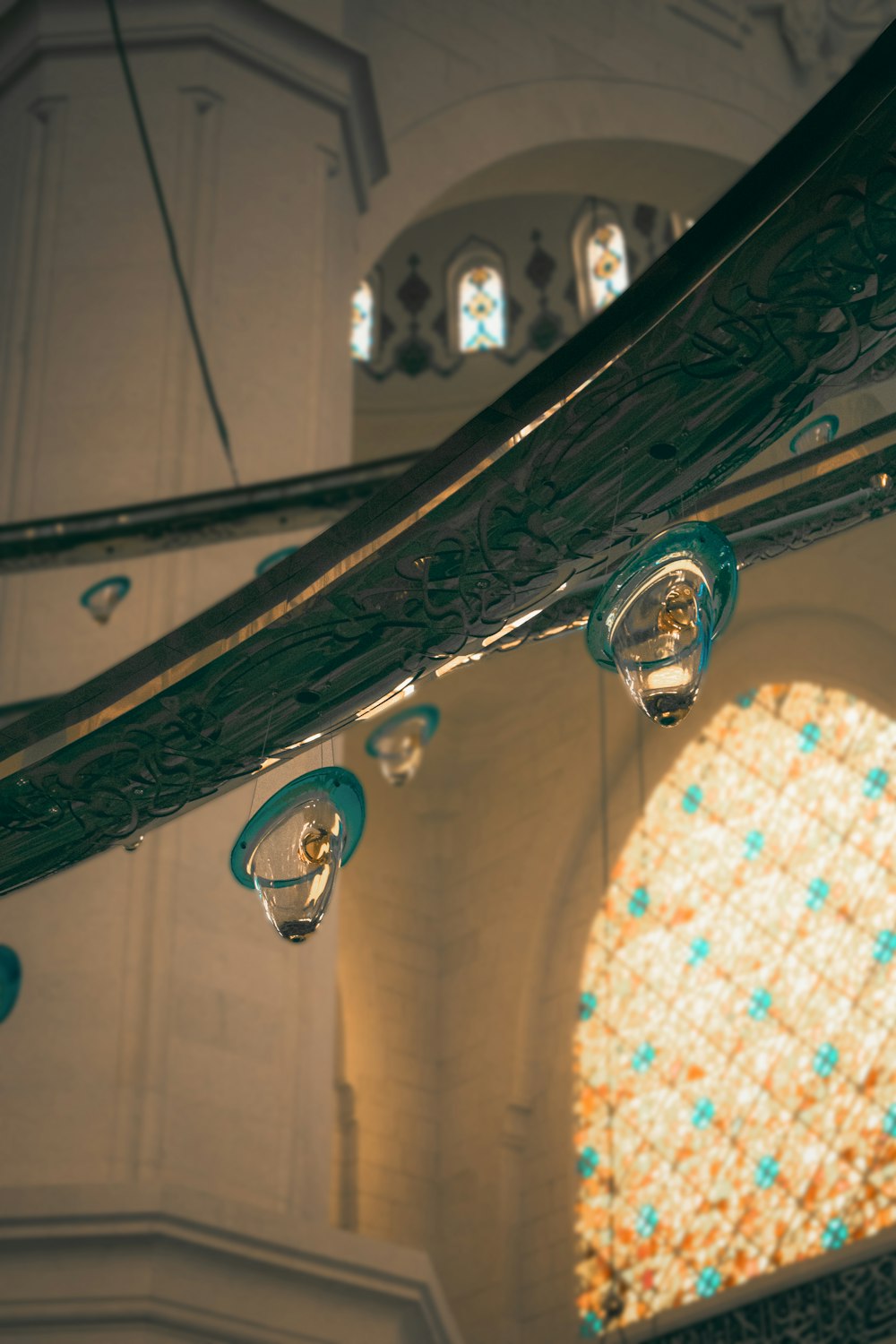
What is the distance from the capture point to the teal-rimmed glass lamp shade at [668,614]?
1641 mm

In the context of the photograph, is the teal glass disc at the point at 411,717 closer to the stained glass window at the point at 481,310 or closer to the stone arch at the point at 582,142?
the stone arch at the point at 582,142

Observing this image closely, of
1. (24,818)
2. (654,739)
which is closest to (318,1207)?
(24,818)

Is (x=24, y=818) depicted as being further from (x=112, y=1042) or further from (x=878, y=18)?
(x=878, y=18)

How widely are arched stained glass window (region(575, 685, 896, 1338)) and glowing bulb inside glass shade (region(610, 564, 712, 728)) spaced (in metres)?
5.38

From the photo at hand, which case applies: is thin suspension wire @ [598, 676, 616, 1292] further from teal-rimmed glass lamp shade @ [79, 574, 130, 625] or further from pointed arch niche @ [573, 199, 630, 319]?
teal-rimmed glass lamp shade @ [79, 574, 130, 625]

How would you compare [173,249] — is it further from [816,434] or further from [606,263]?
[606,263]

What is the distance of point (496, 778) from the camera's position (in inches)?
372

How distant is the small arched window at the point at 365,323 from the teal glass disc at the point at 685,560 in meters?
8.29

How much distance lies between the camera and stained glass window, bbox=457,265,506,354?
10117mm

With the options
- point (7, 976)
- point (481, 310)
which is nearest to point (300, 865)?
point (7, 976)

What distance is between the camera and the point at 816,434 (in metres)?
1.96

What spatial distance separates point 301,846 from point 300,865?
0.07 ft

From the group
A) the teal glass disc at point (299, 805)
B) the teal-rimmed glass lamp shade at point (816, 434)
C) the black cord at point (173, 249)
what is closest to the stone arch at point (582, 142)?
the black cord at point (173, 249)

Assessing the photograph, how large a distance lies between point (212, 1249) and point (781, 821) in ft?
14.0
